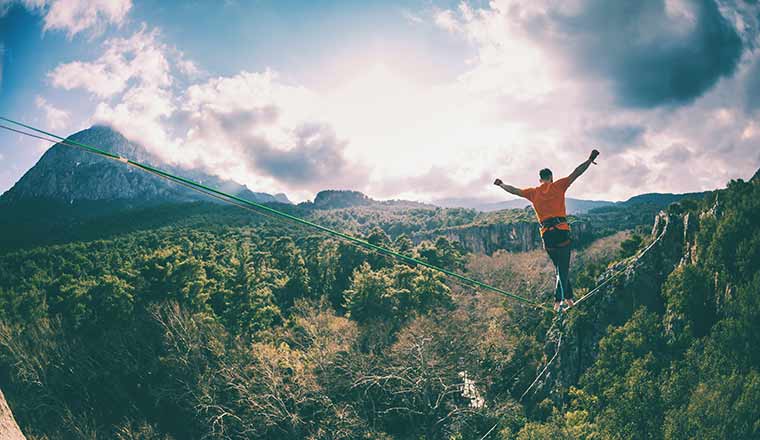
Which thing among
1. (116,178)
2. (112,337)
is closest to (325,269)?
(112,337)

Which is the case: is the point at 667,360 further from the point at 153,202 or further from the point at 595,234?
the point at 153,202

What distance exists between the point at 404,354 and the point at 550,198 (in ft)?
68.7

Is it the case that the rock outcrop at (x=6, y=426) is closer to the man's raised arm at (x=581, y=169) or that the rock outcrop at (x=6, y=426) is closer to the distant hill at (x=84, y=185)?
the man's raised arm at (x=581, y=169)

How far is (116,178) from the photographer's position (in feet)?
449

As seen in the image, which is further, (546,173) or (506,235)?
(506,235)

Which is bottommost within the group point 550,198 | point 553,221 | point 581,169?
point 553,221

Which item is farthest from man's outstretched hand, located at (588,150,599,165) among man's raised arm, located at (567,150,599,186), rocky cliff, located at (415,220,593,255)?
rocky cliff, located at (415,220,593,255)

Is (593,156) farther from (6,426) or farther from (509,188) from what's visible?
(6,426)

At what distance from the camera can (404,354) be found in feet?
85.0

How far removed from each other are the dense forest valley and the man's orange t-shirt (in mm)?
16408

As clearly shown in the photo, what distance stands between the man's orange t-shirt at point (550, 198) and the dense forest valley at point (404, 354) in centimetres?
1641

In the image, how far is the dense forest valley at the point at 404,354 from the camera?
66.7ft

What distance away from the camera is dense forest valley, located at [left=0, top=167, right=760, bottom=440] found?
20.3 m

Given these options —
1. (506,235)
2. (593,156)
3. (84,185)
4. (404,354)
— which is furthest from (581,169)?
(84,185)
